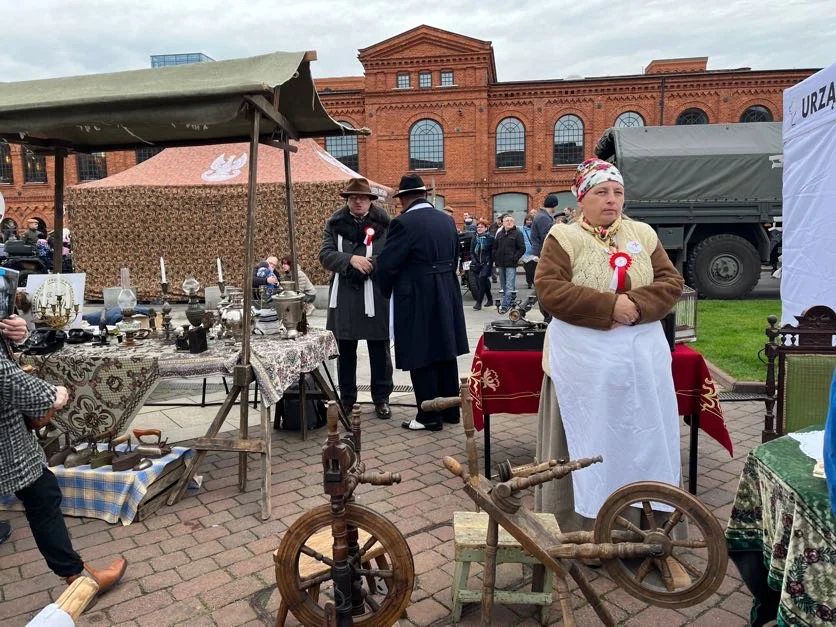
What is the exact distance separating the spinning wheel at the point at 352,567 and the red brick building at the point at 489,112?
94.3ft

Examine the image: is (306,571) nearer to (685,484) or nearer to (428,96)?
(685,484)

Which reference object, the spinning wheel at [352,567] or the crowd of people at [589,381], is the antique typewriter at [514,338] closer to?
the crowd of people at [589,381]

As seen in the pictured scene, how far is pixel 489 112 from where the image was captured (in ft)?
98.7

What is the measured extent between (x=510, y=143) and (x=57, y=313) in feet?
93.5

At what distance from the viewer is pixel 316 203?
42.5ft

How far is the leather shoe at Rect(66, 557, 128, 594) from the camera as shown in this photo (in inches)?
108

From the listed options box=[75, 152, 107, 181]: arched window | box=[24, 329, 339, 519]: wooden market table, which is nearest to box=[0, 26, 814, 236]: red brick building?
box=[75, 152, 107, 181]: arched window

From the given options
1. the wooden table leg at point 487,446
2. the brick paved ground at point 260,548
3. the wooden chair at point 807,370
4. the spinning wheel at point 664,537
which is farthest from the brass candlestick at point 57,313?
the wooden chair at point 807,370

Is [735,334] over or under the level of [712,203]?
under

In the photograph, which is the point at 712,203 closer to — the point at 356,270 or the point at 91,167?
the point at 356,270

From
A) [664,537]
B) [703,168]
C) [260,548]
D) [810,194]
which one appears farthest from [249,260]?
[703,168]

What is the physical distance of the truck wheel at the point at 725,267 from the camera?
11.7 meters

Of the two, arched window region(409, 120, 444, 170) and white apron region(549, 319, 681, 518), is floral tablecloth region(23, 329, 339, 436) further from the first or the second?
arched window region(409, 120, 444, 170)

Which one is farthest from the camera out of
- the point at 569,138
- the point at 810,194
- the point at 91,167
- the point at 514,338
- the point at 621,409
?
the point at 91,167
